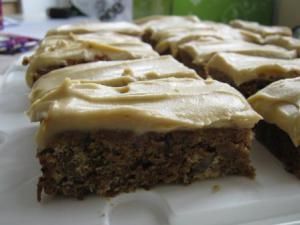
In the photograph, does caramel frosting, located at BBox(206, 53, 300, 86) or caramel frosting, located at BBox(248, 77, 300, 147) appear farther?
caramel frosting, located at BBox(206, 53, 300, 86)

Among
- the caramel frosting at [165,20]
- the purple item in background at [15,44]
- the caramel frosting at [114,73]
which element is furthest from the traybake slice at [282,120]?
the purple item in background at [15,44]

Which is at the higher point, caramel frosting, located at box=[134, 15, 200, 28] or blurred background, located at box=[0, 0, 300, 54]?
caramel frosting, located at box=[134, 15, 200, 28]

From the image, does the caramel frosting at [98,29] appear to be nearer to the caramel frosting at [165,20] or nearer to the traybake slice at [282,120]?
the caramel frosting at [165,20]

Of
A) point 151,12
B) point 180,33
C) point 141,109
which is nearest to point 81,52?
point 180,33

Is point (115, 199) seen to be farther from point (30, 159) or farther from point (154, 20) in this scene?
point (154, 20)

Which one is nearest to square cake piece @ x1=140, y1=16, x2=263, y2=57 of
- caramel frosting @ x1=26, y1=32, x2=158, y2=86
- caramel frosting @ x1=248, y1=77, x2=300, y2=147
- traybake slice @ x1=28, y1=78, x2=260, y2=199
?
caramel frosting @ x1=26, y1=32, x2=158, y2=86

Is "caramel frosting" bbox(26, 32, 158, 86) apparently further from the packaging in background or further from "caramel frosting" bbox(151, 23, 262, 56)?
the packaging in background
